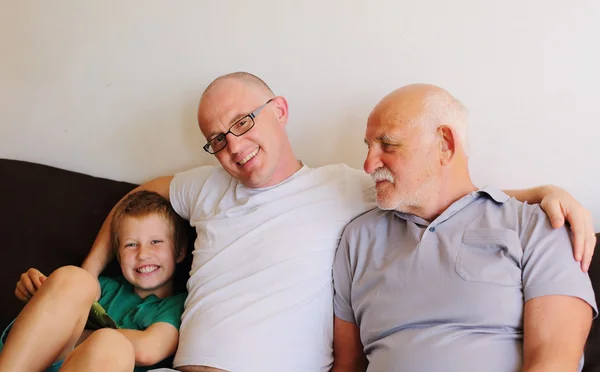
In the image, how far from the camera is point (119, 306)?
1.82 m

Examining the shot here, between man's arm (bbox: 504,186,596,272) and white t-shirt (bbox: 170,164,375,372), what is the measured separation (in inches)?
20.9

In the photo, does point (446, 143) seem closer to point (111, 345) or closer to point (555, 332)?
point (555, 332)

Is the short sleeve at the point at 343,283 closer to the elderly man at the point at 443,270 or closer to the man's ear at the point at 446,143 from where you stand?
the elderly man at the point at 443,270

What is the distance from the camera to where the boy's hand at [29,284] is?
1.67 metres

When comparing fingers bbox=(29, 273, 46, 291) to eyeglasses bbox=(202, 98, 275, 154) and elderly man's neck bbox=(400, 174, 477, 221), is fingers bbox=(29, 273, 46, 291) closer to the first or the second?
eyeglasses bbox=(202, 98, 275, 154)

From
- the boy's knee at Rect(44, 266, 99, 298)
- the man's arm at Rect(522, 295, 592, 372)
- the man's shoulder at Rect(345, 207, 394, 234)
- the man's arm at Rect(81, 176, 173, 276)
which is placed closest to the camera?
the man's arm at Rect(522, 295, 592, 372)

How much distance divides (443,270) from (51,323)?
1.02 m

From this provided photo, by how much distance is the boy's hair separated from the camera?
1829mm

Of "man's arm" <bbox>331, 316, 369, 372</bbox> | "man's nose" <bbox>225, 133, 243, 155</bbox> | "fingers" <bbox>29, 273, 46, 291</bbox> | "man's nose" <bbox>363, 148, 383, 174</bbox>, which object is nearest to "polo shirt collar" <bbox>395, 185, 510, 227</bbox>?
"man's nose" <bbox>363, 148, 383, 174</bbox>

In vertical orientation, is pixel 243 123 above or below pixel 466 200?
above

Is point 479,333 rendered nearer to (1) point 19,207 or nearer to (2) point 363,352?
(2) point 363,352

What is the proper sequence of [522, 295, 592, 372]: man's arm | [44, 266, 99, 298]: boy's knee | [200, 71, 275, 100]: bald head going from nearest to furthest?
[522, 295, 592, 372]: man's arm < [44, 266, 99, 298]: boy's knee < [200, 71, 275, 100]: bald head

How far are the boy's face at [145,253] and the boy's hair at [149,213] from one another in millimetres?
22

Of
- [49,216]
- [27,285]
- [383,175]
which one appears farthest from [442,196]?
[49,216]
